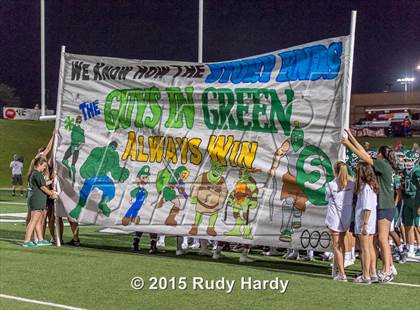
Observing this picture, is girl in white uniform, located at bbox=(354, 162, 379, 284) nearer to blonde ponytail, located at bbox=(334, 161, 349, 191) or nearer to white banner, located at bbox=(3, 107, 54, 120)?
blonde ponytail, located at bbox=(334, 161, 349, 191)

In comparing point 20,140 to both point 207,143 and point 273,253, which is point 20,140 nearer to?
point 273,253

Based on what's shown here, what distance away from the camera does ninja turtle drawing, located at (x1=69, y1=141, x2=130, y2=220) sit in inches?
436

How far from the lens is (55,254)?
10.5m

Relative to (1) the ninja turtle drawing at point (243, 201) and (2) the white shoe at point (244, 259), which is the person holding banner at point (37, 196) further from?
(2) the white shoe at point (244, 259)

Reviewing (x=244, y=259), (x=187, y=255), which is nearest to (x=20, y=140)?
(x=187, y=255)

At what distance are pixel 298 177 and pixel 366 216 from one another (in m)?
1.36

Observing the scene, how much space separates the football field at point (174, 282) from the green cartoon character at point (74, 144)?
1.43 metres

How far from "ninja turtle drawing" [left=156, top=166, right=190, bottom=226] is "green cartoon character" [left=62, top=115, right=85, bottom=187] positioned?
5.78 feet

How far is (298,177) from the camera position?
9281 millimetres

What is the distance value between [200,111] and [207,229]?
1.89m

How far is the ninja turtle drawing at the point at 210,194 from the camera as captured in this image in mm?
10039

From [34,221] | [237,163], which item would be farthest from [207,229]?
[34,221]

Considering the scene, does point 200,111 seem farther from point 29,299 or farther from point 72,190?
point 29,299

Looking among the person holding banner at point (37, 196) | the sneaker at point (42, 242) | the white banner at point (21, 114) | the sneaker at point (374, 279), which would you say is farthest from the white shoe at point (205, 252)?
the white banner at point (21, 114)
